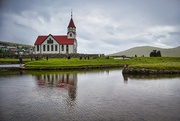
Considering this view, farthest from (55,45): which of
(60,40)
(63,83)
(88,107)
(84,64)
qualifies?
(88,107)

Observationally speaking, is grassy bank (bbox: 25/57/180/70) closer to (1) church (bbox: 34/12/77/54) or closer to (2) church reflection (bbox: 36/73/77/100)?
(2) church reflection (bbox: 36/73/77/100)

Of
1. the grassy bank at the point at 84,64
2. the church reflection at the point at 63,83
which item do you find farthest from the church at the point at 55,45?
the church reflection at the point at 63,83

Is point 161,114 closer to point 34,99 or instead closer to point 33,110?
point 33,110

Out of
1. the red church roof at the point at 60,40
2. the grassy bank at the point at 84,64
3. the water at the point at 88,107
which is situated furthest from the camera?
the red church roof at the point at 60,40

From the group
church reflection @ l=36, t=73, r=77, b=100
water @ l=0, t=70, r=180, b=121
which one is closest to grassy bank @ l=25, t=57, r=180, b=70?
church reflection @ l=36, t=73, r=77, b=100

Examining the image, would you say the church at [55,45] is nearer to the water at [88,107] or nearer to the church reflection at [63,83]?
the church reflection at [63,83]

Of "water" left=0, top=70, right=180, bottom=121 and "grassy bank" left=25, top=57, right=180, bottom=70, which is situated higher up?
"grassy bank" left=25, top=57, right=180, bottom=70

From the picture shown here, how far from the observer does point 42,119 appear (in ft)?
35.7

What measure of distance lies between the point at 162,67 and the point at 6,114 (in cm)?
3391


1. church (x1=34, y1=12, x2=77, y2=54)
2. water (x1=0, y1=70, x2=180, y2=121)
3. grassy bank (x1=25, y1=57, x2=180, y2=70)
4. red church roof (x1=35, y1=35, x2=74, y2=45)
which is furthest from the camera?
red church roof (x1=35, y1=35, x2=74, y2=45)

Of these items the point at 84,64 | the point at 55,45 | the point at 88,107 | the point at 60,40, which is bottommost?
the point at 88,107

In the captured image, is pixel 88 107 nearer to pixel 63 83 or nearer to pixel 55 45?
pixel 63 83

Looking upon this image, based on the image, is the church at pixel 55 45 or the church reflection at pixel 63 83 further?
the church at pixel 55 45

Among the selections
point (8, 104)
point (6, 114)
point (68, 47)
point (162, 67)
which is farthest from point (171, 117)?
point (68, 47)
